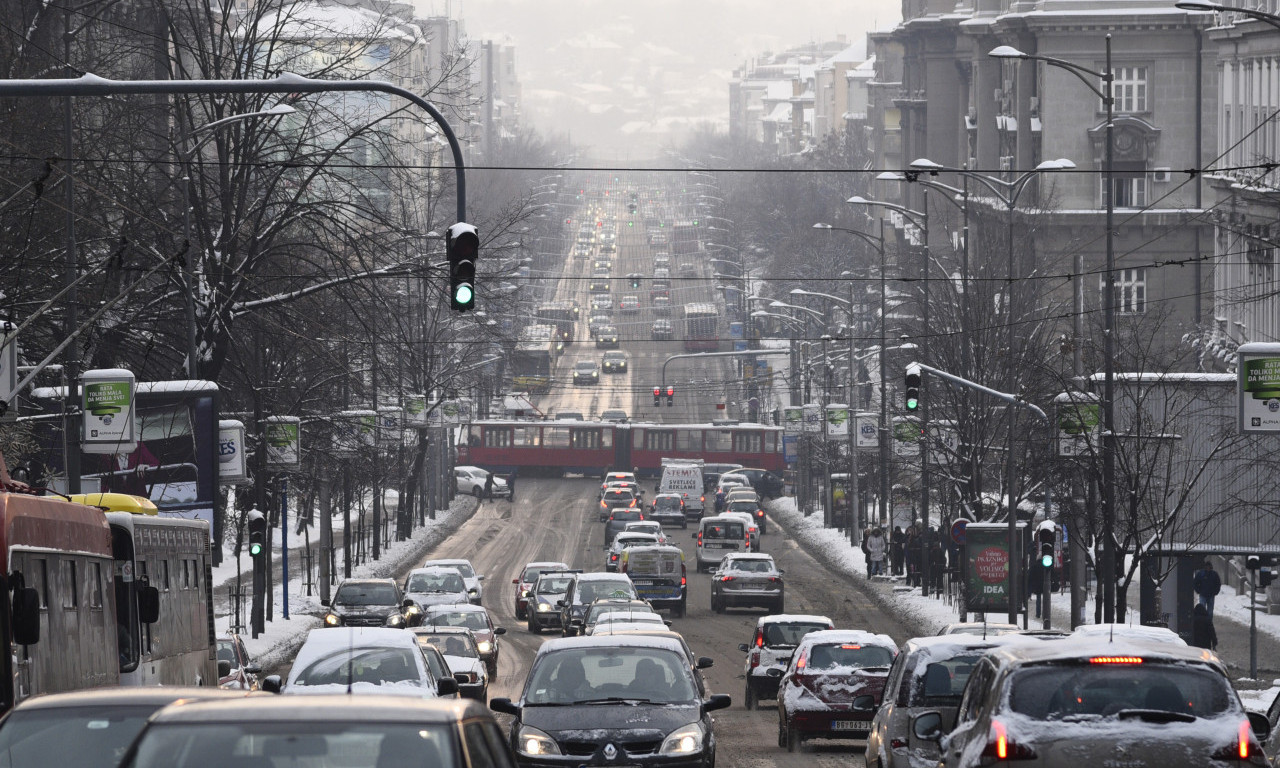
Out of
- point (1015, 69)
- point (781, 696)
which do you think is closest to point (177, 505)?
point (781, 696)

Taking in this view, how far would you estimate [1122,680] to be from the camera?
10719mm

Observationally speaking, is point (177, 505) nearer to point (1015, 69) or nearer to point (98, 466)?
point (98, 466)

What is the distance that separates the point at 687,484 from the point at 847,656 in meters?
57.6

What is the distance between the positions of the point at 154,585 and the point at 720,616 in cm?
2828

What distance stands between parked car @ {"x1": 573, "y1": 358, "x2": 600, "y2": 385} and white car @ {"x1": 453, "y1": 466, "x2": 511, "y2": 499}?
95.8 feet

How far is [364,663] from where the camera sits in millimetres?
20016

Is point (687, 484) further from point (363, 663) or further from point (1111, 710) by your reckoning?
point (1111, 710)

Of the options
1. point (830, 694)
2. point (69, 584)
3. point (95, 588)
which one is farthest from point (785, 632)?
point (69, 584)

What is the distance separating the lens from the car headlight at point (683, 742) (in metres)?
15.6

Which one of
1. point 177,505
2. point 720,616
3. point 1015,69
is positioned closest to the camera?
point 177,505

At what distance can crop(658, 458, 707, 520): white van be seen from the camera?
7969 centimetres

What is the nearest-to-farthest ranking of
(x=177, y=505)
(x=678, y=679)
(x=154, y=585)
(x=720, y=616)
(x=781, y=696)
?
(x=678, y=679), (x=154, y=585), (x=781, y=696), (x=177, y=505), (x=720, y=616)

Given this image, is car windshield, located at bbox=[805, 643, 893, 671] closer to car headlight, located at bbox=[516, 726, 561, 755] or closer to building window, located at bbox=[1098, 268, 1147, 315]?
car headlight, located at bbox=[516, 726, 561, 755]

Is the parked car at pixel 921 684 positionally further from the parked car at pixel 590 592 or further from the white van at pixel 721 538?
the white van at pixel 721 538
